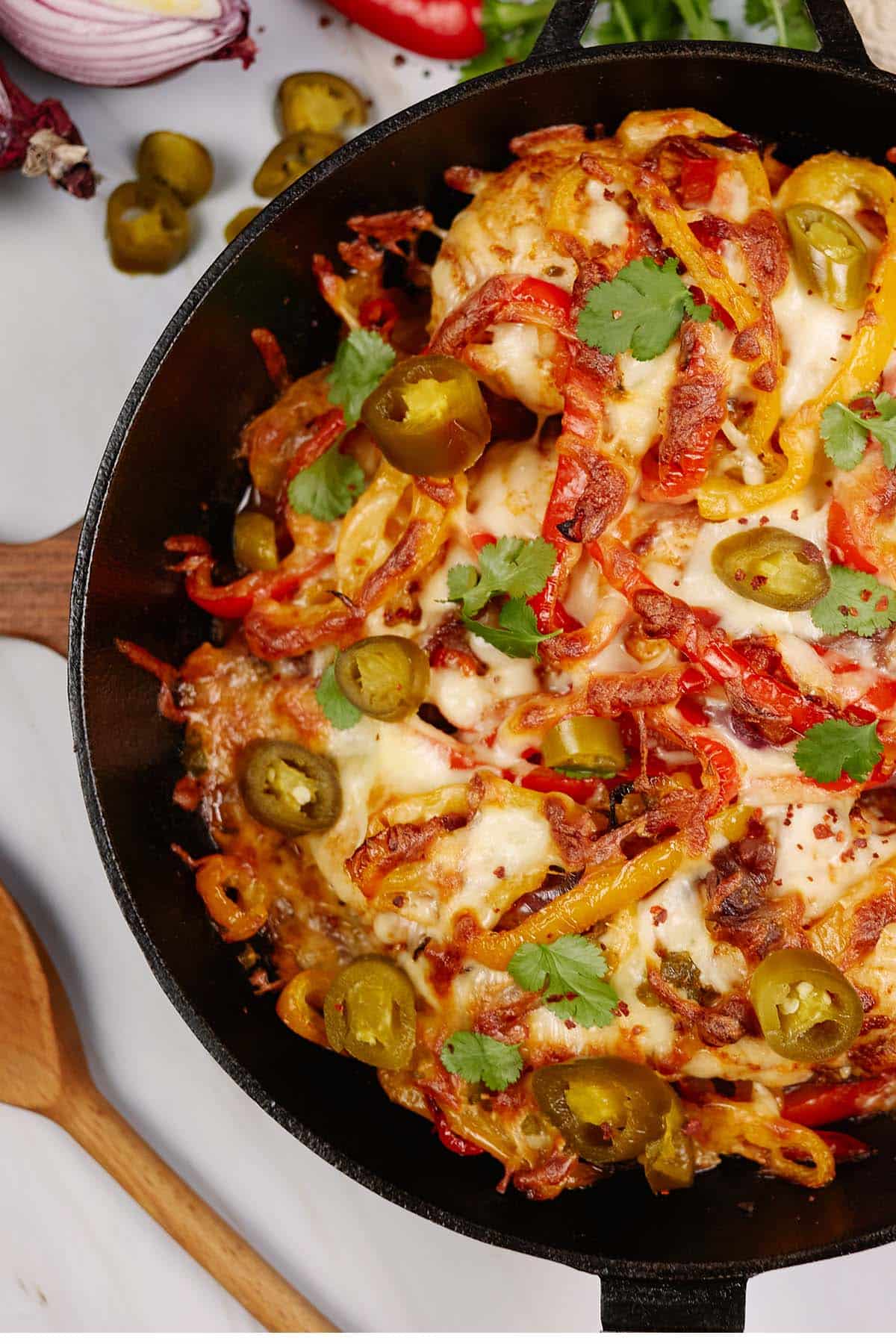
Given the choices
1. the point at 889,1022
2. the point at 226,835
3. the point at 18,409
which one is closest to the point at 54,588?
the point at 18,409

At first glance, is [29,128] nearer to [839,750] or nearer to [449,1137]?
[839,750]

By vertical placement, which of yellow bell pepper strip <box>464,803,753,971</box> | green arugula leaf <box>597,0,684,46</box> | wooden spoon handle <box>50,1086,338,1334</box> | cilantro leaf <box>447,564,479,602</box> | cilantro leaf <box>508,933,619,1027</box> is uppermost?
green arugula leaf <box>597,0,684,46</box>

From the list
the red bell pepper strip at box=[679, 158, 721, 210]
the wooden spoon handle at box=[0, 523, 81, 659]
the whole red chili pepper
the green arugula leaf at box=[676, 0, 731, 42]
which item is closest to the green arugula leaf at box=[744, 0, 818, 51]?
the green arugula leaf at box=[676, 0, 731, 42]

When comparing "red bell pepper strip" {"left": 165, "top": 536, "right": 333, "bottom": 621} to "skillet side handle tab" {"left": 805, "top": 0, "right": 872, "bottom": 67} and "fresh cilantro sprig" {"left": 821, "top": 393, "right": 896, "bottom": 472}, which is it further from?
"skillet side handle tab" {"left": 805, "top": 0, "right": 872, "bottom": 67}

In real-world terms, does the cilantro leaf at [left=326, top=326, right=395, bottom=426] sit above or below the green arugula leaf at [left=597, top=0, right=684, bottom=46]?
below

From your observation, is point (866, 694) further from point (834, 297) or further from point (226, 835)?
point (226, 835)

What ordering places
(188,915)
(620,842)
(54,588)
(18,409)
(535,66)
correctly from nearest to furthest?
(620,842)
(535,66)
(188,915)
(54,588)
(18,409)
